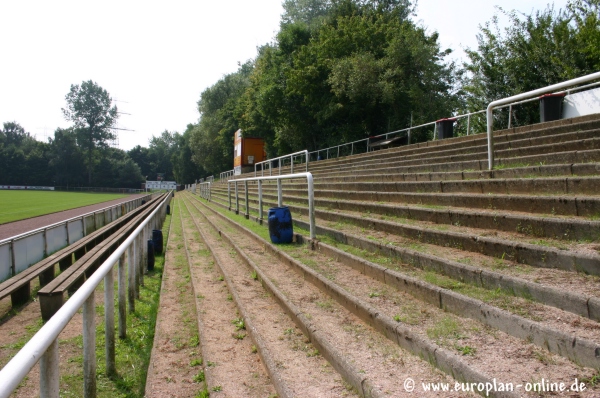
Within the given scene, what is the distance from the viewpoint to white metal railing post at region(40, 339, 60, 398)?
6.03 ft

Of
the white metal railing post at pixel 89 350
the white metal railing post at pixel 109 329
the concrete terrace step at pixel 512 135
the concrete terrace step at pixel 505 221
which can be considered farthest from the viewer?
the concrete terrace step at pixel 512 135

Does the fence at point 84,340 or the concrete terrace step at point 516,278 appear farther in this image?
the concrete terrace step at point 516,278

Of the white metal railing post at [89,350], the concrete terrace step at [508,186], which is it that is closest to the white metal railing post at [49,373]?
the white metal railing post at [89,350]

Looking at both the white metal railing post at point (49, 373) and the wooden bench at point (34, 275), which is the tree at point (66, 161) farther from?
the white metal railing post at point (49, 373)

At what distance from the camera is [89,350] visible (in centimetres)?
275

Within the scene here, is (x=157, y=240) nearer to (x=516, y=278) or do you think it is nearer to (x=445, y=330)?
(x=445, y=330)

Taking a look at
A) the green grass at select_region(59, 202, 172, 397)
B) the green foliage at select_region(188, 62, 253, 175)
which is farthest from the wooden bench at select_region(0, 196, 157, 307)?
the green foliage at select_region(188, 62, 253, 175)

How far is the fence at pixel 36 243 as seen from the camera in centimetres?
733

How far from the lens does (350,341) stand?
10.4 ft

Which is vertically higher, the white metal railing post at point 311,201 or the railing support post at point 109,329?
the white metal railing post at point 311,201

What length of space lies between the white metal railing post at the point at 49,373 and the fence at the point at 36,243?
6.38 meters

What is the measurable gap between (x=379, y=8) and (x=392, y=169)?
2481 cm

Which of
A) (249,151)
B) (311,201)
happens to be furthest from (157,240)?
(249,151)

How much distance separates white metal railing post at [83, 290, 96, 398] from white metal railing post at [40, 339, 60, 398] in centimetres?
82
